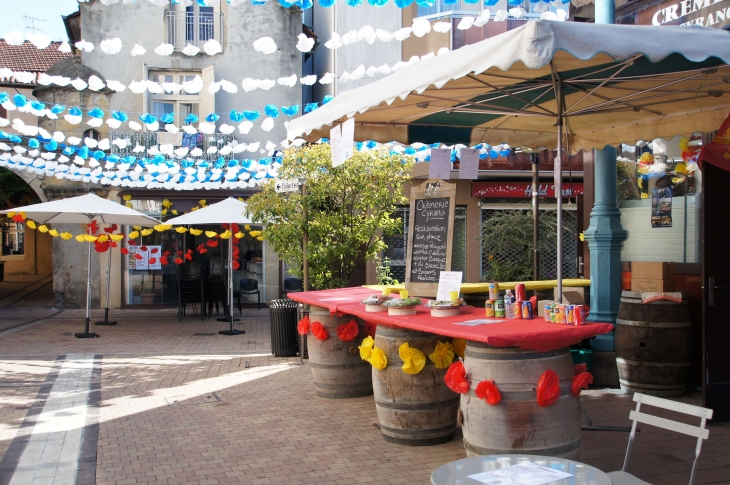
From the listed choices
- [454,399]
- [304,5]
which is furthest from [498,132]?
[454,399]

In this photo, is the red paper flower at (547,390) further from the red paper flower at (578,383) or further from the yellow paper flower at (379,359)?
the yellow paper flower at (379,359)

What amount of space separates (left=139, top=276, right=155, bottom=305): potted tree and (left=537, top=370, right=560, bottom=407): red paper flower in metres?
15.7

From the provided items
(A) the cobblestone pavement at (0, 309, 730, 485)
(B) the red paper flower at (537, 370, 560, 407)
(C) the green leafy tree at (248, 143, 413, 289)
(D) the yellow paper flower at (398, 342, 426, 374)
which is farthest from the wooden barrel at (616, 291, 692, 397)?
(C) the green leafy tree at (248, 143, 413, 289)

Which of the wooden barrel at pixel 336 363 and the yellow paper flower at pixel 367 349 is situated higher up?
the yellow paper flower at pixel 367 349

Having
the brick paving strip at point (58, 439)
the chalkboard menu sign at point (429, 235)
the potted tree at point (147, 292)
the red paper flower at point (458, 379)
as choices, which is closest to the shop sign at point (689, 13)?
the chalkboard menu sign at point (429, 235)

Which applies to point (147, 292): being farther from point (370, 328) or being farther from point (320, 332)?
point (370, 328)

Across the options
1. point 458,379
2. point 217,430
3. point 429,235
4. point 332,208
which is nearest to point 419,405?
point 458,379

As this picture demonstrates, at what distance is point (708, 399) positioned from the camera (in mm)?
5996

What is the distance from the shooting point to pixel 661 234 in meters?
7.94

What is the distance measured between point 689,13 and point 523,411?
527cm

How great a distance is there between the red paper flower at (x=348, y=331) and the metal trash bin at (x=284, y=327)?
3203 millimetres

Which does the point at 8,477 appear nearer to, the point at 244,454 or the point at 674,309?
the point at 244,454

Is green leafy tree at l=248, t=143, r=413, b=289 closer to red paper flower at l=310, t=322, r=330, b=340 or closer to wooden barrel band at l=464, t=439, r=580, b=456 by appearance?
red paper flower at l=310, t=322, r=330, b=340

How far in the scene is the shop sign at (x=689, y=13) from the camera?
23.3ft
